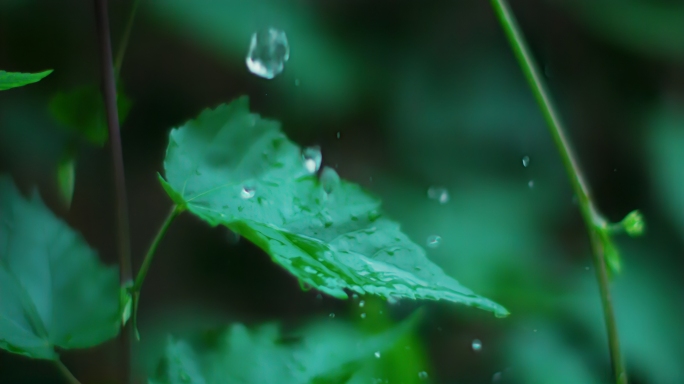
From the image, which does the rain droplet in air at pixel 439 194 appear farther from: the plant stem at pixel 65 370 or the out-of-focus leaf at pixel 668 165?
the plant stem at pixel 65 370

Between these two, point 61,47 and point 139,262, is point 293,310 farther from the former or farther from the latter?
point 61,47

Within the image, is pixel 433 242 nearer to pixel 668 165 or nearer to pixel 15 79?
Answer: pixel 668 165

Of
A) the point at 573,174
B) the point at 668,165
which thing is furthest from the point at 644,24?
the point at 573,174

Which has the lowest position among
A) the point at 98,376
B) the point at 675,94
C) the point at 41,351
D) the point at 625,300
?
the point at 98,376

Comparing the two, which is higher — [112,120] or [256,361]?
[112,120]

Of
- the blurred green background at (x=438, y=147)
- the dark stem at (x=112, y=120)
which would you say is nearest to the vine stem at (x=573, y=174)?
the blurred green background at (x=438, y=147)

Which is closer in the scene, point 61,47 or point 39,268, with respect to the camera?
point 39,268

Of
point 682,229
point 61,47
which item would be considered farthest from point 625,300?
point 61,47

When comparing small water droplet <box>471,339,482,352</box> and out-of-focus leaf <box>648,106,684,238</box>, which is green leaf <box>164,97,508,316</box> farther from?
out-of-focus leaf <box>648,106,684,238</box>
